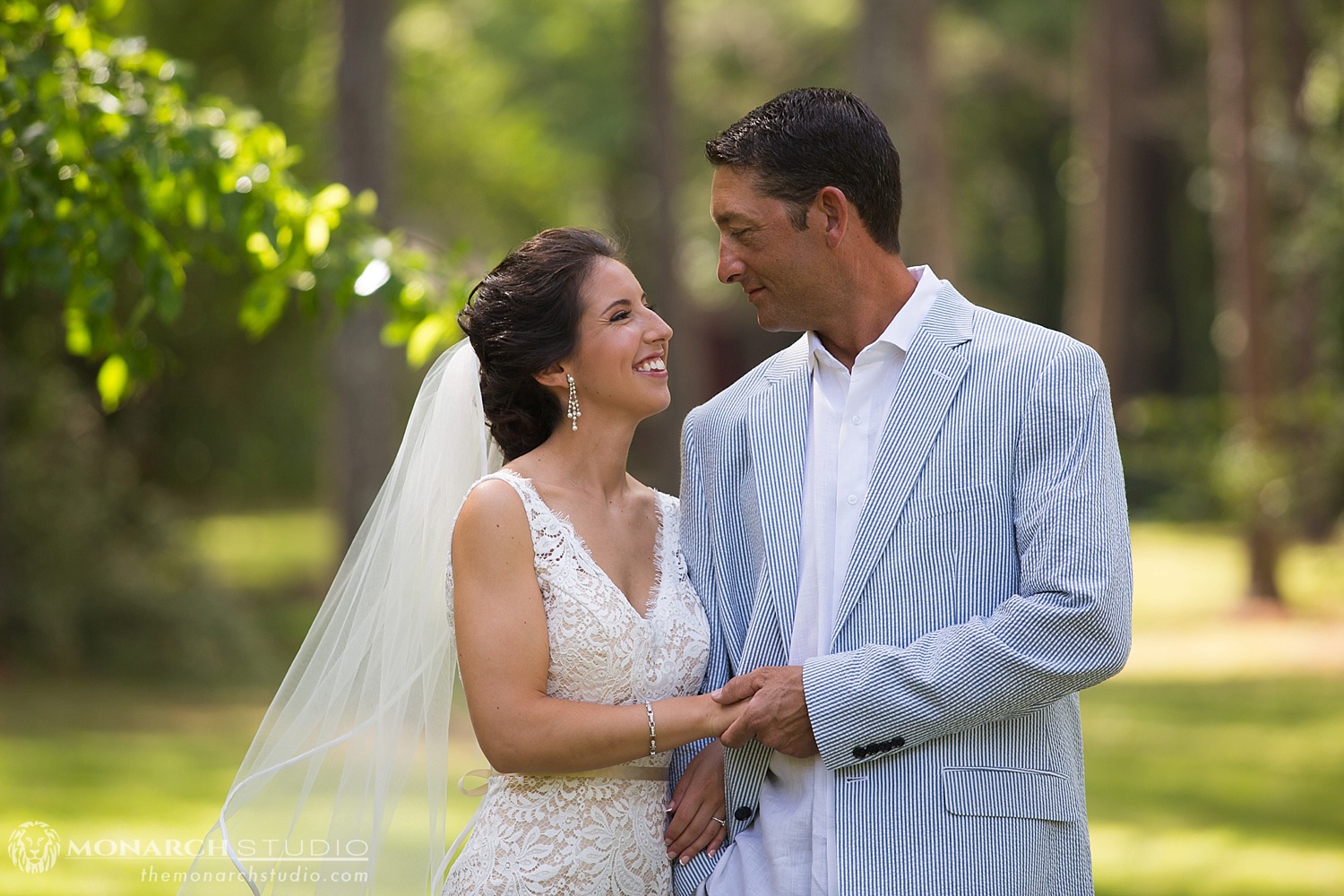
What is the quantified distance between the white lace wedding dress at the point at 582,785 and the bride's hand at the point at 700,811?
6 centimetres

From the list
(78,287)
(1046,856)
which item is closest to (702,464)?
(1046,856)

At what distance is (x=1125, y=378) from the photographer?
88.8 ft

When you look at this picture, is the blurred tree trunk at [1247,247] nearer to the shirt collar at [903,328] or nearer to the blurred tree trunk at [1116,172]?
Result: the blurred tree trunk at [1116,172]

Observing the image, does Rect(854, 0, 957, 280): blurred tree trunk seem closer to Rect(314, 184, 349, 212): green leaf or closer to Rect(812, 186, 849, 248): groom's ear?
Rect(314, 184, 349, 212): green leaf

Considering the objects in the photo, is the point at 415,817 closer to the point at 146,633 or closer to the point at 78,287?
the point at 78,287

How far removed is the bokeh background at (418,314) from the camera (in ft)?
13.7

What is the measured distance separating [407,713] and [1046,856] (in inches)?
56.9

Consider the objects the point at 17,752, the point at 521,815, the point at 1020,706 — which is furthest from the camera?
the point at 17,752

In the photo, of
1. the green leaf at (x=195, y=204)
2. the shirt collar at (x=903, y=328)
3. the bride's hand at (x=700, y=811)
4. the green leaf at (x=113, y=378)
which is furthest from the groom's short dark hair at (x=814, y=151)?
the green leaf at (x=113, y=378)

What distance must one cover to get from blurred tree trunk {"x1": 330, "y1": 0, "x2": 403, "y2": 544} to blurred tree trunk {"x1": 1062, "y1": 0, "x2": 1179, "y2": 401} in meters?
9.97

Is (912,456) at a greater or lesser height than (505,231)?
lesser

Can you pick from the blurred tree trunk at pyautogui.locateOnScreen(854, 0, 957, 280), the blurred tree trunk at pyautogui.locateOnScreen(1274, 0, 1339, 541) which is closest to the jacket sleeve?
the blurred tree trunk at pyautogui.locateOnScreen(854, 0, 957, 280)

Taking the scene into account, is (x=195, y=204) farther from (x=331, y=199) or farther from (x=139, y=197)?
(x=331, y=199)

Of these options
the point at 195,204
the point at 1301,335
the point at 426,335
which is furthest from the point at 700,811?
the point at 1301,335
